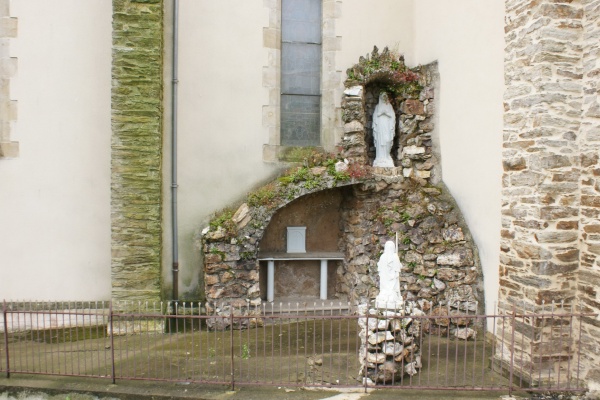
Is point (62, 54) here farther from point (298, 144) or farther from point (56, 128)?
point (298, 144)

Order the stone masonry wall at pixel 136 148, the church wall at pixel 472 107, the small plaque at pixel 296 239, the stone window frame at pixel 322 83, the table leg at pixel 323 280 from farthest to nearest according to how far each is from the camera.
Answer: the table leg at pixel 323 280
the small plaque at pixel 296 239
the stone window frame at pixel 322 83
the stone masonry wall at pixel 136 148
the church wall at pixel 472 107

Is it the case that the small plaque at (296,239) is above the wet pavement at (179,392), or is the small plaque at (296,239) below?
above

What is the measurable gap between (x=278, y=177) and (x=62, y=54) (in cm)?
389

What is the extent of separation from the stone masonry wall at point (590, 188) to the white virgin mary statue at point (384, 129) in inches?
133

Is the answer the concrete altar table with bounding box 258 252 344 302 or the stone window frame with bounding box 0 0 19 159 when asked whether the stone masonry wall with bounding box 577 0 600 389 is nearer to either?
the concrete altar table with bounding box 258 252 344 302

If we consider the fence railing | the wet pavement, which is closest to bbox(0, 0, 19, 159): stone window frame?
the fence railing

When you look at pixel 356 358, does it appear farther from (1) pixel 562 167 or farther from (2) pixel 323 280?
(1) pixel 562 167

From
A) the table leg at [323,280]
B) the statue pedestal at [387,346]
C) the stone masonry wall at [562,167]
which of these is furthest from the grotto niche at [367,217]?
the stone masonry wall at [562,167]

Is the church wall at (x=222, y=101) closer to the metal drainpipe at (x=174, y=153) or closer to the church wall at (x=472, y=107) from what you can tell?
the metal drainpipe at (x=174, y=153)

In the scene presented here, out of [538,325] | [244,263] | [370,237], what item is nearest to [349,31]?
[370,237]

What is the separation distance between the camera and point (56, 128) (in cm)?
773

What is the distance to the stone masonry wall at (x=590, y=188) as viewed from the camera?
17.6 ft

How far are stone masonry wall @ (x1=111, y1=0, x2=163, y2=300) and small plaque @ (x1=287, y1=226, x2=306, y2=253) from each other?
7.91ft

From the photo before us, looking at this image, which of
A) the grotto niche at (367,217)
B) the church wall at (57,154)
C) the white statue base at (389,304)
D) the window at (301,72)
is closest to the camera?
the white statue base at (389,304)
